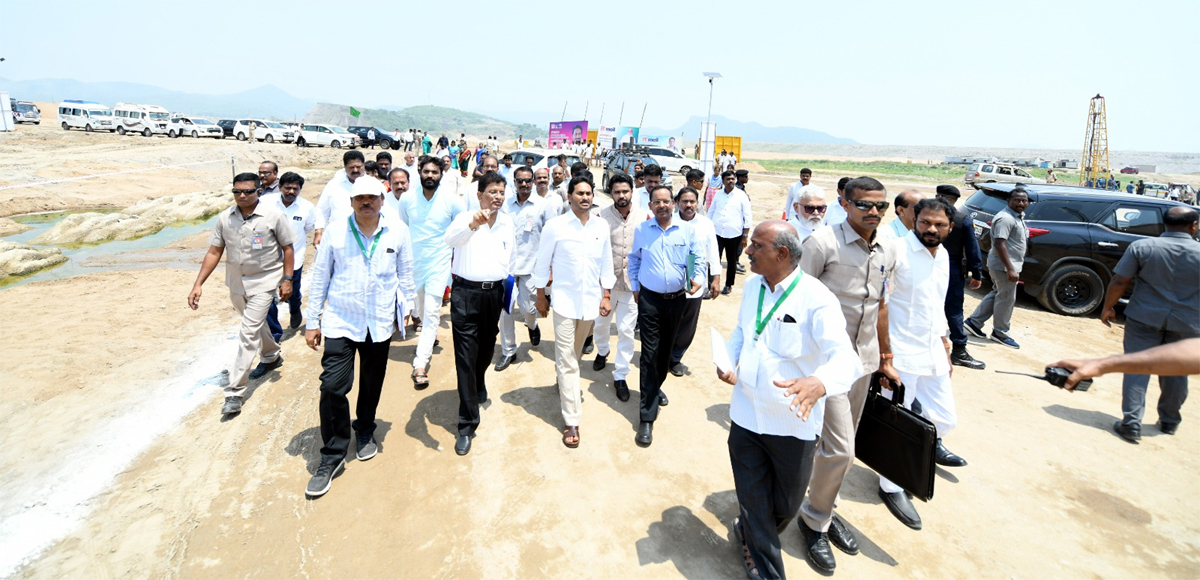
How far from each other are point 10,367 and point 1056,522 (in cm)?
867

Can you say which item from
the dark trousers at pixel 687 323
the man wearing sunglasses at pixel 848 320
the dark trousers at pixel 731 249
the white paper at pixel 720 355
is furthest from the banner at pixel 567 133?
the white paper at pixel 720 355

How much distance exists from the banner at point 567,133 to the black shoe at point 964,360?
28846mm

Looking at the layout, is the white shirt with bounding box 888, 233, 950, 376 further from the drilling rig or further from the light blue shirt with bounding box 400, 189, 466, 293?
the drilling rig

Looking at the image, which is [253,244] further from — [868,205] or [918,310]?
[918,310]

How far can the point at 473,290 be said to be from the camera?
4.06 meters

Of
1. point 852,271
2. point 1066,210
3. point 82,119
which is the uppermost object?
point 82,119

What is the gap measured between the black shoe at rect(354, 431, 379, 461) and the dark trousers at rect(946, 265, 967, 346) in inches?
230

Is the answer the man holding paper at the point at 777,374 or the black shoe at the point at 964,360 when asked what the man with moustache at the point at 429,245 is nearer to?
→ the man holding paper at the point at 777,374

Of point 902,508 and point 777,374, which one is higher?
point 777,374

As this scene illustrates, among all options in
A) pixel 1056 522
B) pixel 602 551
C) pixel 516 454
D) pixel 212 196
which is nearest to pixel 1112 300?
pixel 1056 522

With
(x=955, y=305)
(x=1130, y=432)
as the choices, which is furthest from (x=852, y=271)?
(x=955, y=305)

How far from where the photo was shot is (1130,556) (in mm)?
3252

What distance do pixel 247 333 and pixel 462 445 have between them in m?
2.11

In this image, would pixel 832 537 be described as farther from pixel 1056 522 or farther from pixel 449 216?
pixel 449 216
